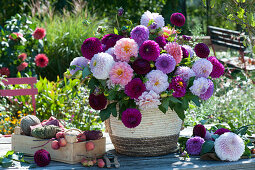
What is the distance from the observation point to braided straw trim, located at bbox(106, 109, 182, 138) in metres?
1.83

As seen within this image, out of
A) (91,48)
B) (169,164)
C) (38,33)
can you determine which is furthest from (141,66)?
(38,33)

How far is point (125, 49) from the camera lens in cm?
173

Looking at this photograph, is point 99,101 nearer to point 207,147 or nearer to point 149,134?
point 149,134

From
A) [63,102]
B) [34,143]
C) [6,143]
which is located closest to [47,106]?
[63,102]

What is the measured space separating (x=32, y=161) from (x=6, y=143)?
0.63 metres

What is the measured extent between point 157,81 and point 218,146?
0.42m

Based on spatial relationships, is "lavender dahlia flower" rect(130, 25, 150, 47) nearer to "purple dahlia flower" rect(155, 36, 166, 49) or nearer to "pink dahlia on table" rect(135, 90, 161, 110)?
"purple dahlia flower" rect(155, 36, 166, 49)

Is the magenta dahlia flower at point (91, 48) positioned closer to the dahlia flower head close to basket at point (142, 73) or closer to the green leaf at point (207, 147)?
the dahlia flower head close to basket at point (142, 73)

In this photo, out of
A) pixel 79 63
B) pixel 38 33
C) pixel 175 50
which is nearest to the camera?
pixel 175 50

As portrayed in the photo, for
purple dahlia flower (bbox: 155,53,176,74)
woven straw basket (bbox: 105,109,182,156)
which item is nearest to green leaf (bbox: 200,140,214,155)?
woven straw basket (bbox: 105,109,182,156)

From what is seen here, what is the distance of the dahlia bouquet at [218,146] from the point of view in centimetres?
175

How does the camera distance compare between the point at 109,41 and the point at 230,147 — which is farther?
the point at 109,41

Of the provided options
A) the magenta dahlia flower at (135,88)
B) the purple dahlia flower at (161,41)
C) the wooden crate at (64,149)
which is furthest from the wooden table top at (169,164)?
the purple dahlia flower at (161,41)

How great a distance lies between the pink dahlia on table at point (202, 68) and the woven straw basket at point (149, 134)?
239 millimetres
